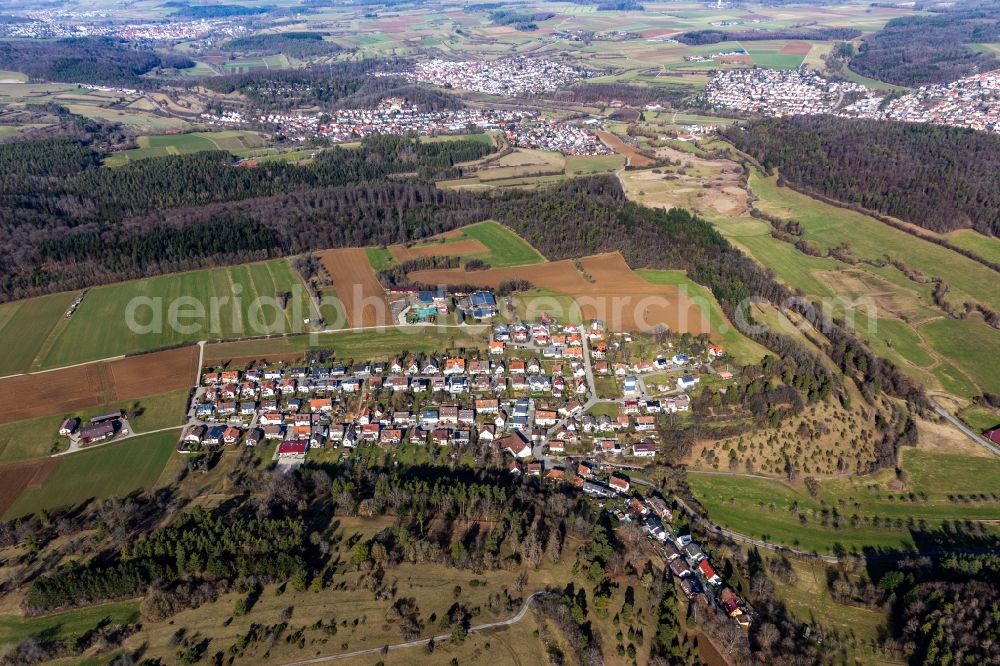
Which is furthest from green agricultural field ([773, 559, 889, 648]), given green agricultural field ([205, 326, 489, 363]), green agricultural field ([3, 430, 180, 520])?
green agricultural field ([3, 430, 180, 520])

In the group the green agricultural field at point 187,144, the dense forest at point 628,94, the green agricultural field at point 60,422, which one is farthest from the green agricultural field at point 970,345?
the green agricultural field at point 187,144

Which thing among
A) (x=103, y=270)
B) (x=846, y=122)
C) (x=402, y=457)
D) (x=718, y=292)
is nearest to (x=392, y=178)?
(x=103, y=270)

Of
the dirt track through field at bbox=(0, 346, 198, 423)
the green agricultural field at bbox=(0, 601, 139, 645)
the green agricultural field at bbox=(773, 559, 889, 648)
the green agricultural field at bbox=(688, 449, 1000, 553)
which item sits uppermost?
the dirt track through field at bbox=(0, 346, 198, 423)

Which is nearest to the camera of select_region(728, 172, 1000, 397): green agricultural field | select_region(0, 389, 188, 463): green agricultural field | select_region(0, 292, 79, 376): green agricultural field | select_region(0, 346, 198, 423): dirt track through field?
select_region(0, 389, 188, 463): green agricultural field

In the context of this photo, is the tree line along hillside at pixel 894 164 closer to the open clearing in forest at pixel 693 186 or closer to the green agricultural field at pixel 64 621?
the open clearing in forest at pixel 693 186

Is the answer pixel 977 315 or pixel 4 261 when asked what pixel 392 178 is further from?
pixel 977 315

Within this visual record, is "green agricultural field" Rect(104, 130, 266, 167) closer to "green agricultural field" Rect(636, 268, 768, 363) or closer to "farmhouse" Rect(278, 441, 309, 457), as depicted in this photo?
"green agricultural field" Rect(636, 268, 768, 363)
